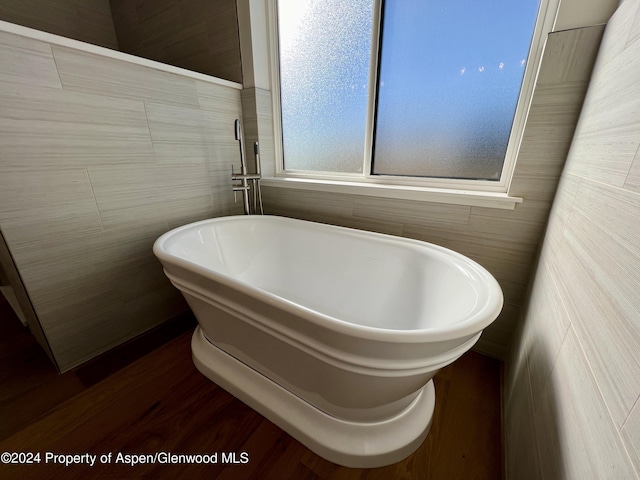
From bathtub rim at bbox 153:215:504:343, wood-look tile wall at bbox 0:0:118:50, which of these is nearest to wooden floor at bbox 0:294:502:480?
bathtub rim at bbox 153:215:504:343

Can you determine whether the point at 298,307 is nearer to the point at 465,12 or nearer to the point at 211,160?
the point at 211,160

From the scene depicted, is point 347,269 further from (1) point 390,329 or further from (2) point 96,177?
(2) point 96,177

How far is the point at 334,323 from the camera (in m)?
0.58

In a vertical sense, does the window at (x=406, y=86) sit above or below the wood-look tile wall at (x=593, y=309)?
above

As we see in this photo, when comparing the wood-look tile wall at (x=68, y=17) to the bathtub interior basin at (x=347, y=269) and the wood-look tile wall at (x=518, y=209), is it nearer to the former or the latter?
the bathtub interior basin at (x=347, y=269)

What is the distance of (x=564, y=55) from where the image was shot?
0.85 meters

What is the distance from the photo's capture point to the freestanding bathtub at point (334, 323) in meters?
0.61

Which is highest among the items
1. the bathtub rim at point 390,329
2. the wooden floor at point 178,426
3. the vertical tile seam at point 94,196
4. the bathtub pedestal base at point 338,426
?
the vertical tile seam at point 94,196

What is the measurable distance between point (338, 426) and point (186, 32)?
7.49 ft

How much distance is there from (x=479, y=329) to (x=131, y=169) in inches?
58.7

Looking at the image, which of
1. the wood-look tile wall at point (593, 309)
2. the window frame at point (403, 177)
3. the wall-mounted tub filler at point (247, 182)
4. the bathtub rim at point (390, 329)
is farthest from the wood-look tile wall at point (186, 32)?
the wood-look tile wall at point (593, 309)

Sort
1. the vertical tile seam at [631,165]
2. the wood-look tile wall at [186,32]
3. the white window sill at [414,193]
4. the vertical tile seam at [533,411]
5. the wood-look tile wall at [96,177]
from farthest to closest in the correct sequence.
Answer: the wood-look tile wall at [186,32] < the white window sill at [414,193] < the wood-look tile wall at [96,177] < the vertical tile seam at [533,411] < the vertical tile seam at [631,165]

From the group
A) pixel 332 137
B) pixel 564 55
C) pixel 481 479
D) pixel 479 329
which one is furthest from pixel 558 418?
pixel 332 137

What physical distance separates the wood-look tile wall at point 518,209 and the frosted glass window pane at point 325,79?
36 cm
